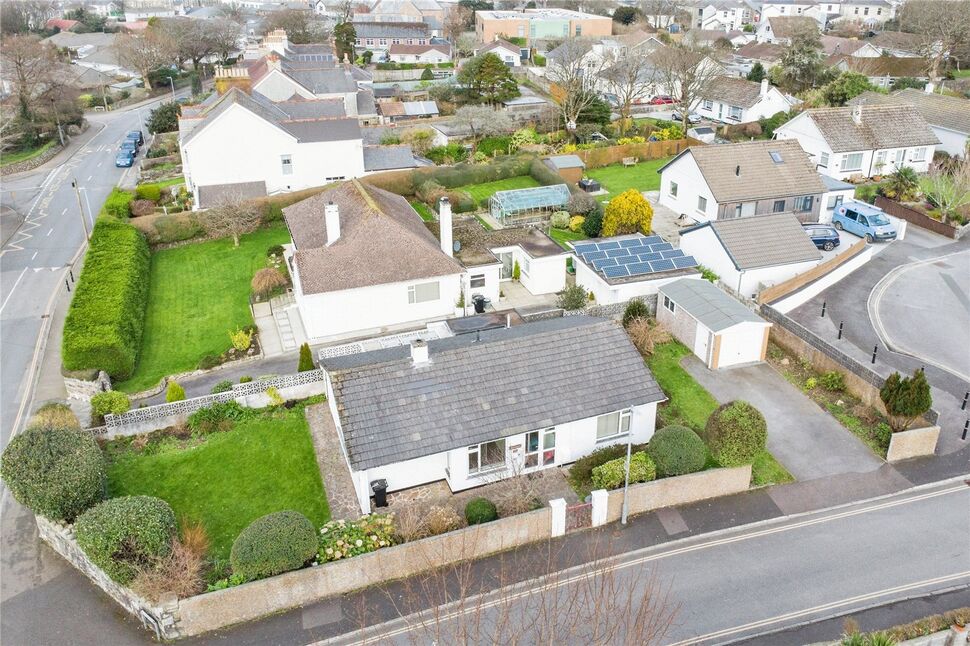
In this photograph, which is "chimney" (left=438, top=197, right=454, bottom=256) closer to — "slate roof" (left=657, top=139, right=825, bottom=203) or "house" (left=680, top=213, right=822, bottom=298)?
"house" (left=680, top=213, right=822, bottom=298)

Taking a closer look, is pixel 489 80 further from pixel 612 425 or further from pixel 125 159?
pixel 612 425

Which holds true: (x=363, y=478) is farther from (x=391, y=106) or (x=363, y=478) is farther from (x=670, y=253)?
(x=391, y=106)

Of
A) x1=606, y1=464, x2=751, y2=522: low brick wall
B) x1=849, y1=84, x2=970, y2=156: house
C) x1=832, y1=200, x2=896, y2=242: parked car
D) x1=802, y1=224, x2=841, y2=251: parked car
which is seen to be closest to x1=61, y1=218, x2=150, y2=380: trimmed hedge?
x1=606, y1=464, x2=751, y2=522: low brick wall

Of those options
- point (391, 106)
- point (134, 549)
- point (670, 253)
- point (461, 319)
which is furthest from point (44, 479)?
point (391, 106)

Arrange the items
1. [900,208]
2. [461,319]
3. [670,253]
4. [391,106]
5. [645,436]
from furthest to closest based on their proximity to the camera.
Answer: [391,106] → [900,208] → [670,253] → [461,319] → [645,436]

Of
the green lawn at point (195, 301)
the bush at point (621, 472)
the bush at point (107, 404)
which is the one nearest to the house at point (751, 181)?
the bush at point (621, 472)
